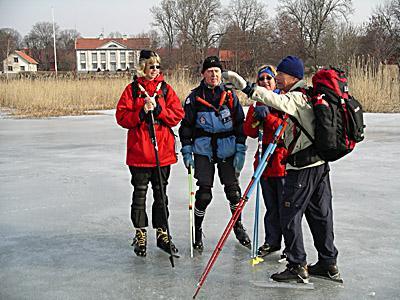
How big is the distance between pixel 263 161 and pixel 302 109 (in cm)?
41

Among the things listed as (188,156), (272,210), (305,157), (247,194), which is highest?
(305,157)

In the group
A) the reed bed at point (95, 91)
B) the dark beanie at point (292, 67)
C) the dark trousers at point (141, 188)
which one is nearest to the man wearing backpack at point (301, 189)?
the dark beanie at point (292, 67)

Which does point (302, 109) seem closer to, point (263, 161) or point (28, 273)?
point (263, 161)

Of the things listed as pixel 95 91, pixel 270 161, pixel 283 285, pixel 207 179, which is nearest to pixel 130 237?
pixel 207 179

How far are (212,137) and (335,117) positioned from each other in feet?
3.70

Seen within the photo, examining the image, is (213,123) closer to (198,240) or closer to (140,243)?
(198,240)

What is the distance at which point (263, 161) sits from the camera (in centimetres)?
299

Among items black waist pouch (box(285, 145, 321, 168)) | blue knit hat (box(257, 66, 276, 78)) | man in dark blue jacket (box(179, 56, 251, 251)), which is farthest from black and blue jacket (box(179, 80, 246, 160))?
black waist pouch (box(285, 145, 321, 168))

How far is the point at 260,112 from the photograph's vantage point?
3311mm

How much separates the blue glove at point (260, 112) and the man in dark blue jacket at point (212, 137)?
34 centimetres

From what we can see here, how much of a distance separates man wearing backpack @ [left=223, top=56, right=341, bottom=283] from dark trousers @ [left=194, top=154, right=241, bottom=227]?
0.71 m

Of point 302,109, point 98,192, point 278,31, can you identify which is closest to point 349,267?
point 302,109

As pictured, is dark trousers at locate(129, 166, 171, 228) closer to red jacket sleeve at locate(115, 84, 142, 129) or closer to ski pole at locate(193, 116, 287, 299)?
red jacket sleeve at locate(115, 84, 142, 129)

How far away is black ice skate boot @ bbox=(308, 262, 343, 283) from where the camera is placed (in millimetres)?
3045
